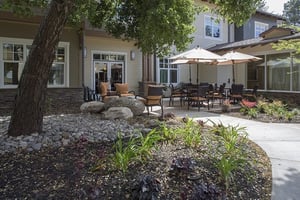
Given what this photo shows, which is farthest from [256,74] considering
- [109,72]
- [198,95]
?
[109,72]

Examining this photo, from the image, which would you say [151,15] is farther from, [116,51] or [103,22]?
[116,51]

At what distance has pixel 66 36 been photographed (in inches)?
505

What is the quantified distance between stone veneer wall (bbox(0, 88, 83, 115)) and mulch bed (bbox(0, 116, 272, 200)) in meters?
6.45

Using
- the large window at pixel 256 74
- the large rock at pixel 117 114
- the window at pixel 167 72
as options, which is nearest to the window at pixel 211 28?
the window at pixel 167 72

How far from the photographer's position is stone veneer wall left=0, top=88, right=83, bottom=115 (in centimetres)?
1091

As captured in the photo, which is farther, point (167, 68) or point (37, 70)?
point (167, 68)

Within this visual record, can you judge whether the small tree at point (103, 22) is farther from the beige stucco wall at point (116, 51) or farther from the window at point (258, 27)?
the window at point (258, 27)

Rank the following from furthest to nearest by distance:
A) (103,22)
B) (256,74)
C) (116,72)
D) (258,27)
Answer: (258,27)
(116,72)
(256,74)
(103,22)

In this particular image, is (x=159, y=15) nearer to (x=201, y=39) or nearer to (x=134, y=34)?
(x=134, y=34)

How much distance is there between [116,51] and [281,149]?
1208 centimetres

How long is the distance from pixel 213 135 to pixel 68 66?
8769 mm

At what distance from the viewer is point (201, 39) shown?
20.0 m

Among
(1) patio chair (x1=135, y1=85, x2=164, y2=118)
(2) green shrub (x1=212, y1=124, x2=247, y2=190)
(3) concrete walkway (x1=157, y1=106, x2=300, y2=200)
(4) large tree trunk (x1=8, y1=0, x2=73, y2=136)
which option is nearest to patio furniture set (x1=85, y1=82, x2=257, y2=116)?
(1) patio chair (x1=135, y1=85, x2=164, y2=118)

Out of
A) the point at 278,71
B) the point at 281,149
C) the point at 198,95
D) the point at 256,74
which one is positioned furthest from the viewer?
the point at 256,74
